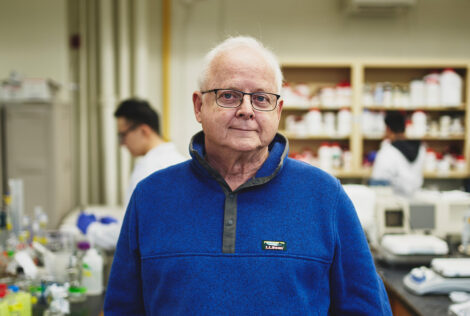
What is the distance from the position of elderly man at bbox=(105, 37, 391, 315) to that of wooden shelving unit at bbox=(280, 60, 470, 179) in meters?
3.07

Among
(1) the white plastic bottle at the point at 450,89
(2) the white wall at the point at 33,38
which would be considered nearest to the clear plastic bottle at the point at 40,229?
(2) the white wall at the point at 33,38

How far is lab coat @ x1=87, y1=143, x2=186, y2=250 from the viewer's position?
222 centimetres

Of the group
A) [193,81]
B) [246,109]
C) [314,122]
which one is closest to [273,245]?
[246,109]

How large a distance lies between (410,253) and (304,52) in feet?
9.07

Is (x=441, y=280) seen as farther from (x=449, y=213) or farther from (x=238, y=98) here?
(x=238, y=98)

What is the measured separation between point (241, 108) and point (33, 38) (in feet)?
11.3

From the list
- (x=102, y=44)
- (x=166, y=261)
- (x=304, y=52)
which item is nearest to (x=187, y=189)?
(x=166, y=261)

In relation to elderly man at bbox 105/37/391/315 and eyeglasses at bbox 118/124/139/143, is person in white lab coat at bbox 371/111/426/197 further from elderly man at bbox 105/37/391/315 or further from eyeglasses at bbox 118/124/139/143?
elderly man at bbox 105/37/391/315

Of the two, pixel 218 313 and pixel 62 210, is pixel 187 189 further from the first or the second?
pixel 62 210

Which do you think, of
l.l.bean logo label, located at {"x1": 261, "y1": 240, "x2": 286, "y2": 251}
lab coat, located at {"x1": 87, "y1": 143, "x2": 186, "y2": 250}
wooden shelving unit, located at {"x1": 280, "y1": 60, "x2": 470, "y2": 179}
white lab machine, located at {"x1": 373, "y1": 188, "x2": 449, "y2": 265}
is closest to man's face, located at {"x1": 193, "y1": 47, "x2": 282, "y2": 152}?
l.l.bean logo label, located at {"x1": 261, "y1": 240, "x2": 286, "y2": 251}

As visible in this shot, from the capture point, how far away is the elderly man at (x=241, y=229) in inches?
40.0

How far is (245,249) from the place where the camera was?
1.03m

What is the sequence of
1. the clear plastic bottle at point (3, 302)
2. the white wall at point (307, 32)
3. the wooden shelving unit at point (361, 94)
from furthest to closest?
the white wall at point (307, 32), the wooden shelving unit at point (361, 94), the clear plastic bottle at point (3, 302)

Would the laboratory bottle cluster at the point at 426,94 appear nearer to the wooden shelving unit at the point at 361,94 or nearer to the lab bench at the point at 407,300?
the wooden shelving unit at the point at 361,94
